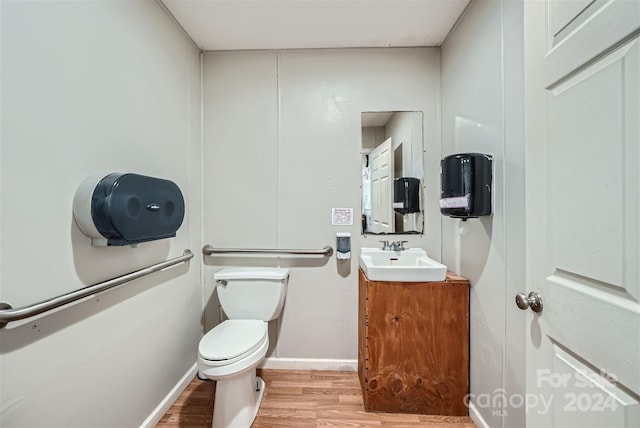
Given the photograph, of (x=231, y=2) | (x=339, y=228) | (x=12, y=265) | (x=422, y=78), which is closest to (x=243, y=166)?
(x=339, y=228)

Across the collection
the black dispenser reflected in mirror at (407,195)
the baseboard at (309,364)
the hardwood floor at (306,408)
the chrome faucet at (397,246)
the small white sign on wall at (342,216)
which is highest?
the black dispenser reflected in mirror at (407,195)

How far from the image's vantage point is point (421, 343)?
4.89 feet

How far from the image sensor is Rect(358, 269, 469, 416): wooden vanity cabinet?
1489 millimetres

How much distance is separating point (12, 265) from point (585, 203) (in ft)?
5.32

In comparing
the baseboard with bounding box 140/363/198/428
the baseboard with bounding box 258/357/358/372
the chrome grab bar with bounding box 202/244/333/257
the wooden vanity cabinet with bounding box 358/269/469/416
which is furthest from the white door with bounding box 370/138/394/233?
the baseboard with bounding box 140/363/198/428

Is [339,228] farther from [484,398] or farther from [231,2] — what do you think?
[231,2]

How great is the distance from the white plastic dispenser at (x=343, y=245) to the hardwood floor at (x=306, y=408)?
0.85 meters

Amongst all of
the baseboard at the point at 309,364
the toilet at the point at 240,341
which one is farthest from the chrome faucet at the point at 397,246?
the baseboard at the point at 309,364

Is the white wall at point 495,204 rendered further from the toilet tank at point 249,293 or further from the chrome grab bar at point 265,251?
the toilet tank at point 249,293

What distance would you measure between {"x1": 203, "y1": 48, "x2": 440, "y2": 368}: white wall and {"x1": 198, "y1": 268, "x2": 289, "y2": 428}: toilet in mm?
204

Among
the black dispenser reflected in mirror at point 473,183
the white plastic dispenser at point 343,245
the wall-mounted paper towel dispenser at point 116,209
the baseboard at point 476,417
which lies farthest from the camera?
the white plastic dispenser at point 343,245

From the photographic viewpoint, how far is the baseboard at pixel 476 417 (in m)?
1.38

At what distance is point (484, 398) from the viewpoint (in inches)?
54.4

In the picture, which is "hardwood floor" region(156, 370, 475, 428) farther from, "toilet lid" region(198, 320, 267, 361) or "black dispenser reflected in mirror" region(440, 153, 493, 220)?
"black dispenser reflected in mirror" region(440, 153, 493, 220)
